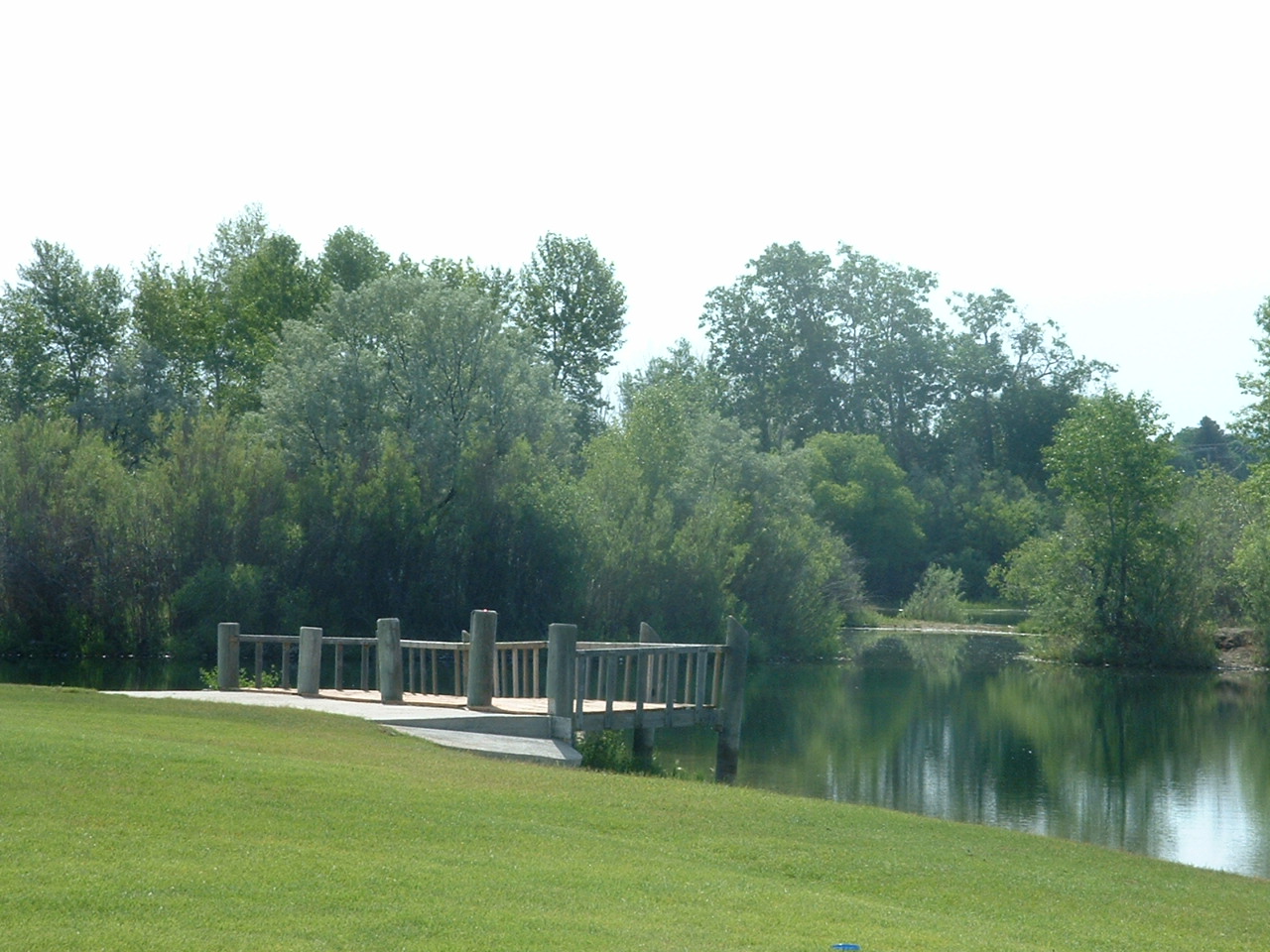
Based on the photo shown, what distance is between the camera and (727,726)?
2208 centimetres

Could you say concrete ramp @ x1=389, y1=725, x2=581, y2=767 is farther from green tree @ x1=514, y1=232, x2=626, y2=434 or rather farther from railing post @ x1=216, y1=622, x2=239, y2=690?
green tree @ x1=514, y1=232, x2=626, y2=434

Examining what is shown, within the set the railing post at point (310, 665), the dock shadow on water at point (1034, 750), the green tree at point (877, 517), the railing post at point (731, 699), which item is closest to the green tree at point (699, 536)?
the dock shadow on water at point (1034, 750)

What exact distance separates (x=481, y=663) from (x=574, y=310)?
58.5m

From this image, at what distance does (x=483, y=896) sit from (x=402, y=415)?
42.0 m

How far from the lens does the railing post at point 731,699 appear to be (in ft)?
71.3

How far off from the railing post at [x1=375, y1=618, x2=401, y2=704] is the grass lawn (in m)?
4.20

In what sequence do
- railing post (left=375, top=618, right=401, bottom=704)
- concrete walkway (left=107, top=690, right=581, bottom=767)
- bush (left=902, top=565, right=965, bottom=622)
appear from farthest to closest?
bush (left=902, top=565, right=965, bottom=622) < railing post (left=375, top=618, right=401, bottom=704) < concrete walkway (left=107, top=690, right=581, bottom=767)

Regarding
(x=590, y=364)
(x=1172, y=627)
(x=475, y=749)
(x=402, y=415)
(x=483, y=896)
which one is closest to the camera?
(x=483, y=896)

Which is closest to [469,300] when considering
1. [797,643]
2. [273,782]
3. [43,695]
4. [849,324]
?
[797,643]

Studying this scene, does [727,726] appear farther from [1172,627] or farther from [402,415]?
[1172,627]

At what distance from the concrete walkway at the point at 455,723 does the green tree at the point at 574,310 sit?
56679mm

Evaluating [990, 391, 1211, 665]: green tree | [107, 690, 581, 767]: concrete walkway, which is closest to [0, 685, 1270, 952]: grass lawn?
[107, 690, 581, 767]: concrete walkway

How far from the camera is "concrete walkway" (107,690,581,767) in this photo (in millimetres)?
17438

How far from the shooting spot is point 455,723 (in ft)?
61.5
